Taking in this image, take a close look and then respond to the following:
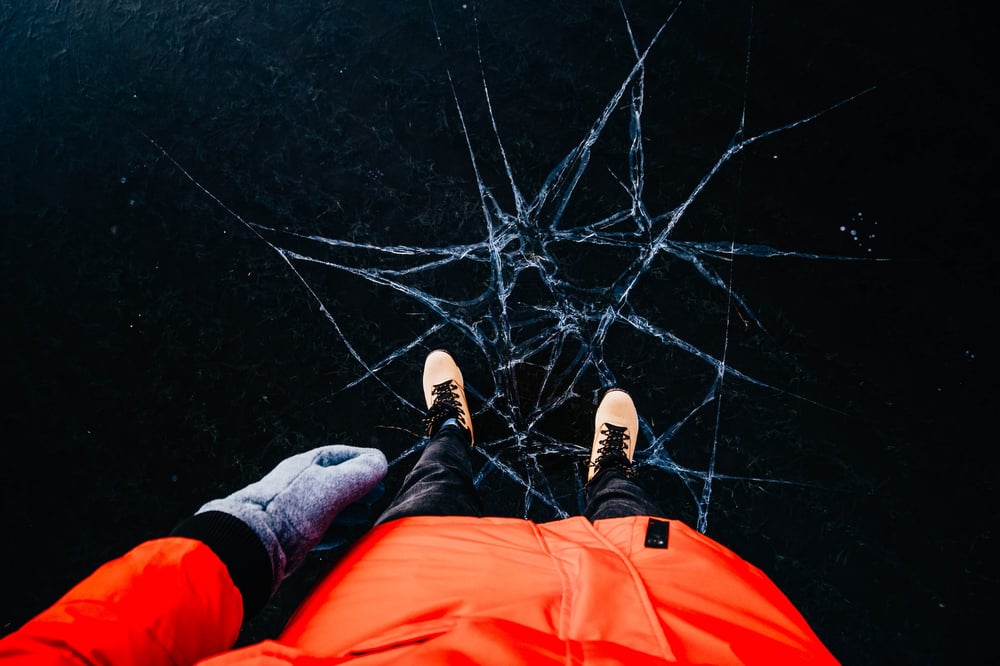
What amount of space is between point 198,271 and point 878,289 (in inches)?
67.1

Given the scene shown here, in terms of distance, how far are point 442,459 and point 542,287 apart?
492 mm

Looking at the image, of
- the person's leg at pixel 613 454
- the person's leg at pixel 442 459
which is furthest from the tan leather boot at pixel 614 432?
the person's leg at pixel 442 459

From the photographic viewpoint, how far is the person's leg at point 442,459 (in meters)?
0.94

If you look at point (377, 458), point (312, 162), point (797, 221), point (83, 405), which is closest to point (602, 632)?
point (377, 458)

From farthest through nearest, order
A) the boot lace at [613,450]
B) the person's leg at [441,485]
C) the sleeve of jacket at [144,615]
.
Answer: the boot lace at [613,450]
the person's leg at [441,485]
the sleeve of jacket at [144,615]

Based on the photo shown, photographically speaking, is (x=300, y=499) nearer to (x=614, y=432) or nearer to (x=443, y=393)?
(x=443, y=393)

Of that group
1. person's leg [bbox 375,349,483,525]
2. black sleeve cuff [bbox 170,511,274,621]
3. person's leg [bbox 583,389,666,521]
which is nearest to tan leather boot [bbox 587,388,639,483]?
person's leg [bbox 583,389,666,521]

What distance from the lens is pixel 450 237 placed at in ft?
4.37

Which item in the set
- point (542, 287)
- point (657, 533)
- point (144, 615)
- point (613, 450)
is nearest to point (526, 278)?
point (542, 287)

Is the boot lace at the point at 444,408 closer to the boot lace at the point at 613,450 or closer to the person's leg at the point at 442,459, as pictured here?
the person's leg at the point at 442,459

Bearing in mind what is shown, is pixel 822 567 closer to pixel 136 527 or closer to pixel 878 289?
pixel 878 289

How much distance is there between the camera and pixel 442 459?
1.12m

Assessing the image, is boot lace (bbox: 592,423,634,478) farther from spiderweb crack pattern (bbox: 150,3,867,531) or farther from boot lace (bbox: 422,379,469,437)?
boot lace (bbox: 422,379,469,437)

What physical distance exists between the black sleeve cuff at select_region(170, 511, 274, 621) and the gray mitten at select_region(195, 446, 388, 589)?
2cm
